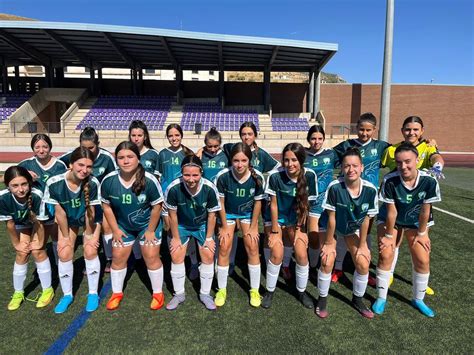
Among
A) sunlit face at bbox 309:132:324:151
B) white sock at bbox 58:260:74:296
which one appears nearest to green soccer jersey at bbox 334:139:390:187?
sunlit face at bbox 309:132:324:151

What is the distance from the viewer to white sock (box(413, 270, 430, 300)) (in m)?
3.27

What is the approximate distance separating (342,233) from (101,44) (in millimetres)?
23385

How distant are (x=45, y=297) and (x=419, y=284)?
3.85 metres

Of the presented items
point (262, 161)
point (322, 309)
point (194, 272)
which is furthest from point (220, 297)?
point (262, 161)

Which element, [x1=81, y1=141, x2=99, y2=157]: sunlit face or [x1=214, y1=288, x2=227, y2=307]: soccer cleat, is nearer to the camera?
[x1=214, y1=288, x2=227, y2=307]: soccer cleat

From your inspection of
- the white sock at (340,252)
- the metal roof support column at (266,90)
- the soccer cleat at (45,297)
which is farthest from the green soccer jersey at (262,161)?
the metal roof support column at (266,90)

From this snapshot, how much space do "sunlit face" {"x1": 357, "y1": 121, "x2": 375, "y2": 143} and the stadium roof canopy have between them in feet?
59.3

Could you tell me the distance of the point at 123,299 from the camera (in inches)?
140

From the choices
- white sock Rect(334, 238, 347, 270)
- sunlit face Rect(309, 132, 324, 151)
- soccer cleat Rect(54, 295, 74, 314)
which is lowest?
soccer cleat Rect(54, 295, 74, 314)

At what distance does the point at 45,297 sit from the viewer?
3.45 meters

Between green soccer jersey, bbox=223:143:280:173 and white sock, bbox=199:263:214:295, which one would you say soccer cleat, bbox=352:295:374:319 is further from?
green soccer jersey, bbox=223:143:280:173

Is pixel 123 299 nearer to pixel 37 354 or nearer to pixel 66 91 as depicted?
A: pixel 37 354

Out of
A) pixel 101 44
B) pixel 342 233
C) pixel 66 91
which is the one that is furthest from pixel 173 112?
pixel 342 233

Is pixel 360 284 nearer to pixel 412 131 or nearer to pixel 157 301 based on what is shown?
pixel 412 131
